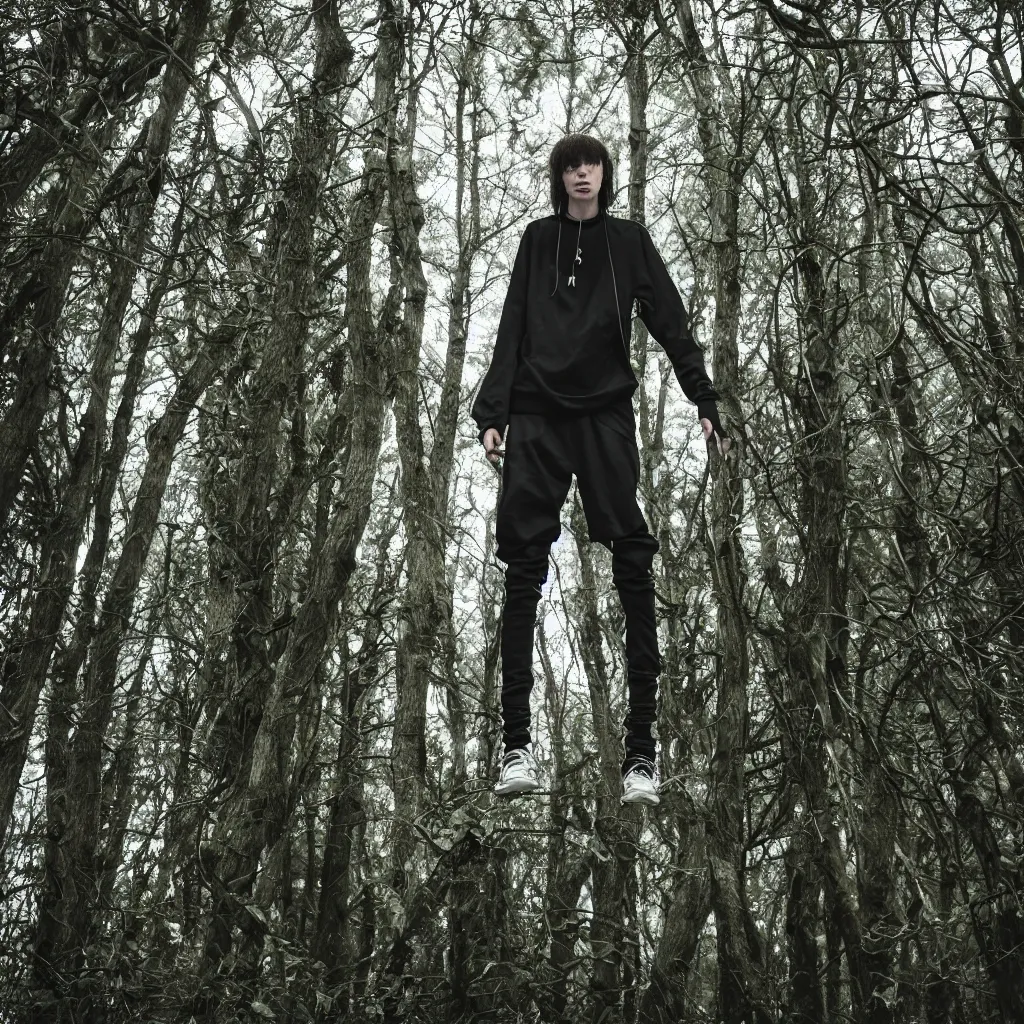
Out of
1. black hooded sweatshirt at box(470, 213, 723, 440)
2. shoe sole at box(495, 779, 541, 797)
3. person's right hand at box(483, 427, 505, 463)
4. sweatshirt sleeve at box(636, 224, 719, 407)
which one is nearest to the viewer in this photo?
shoe sole at box(495, 779, 541, 797)

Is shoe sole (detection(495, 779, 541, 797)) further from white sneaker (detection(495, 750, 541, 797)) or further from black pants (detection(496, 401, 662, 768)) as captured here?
black pants (detection(496, 401, 662, 768))

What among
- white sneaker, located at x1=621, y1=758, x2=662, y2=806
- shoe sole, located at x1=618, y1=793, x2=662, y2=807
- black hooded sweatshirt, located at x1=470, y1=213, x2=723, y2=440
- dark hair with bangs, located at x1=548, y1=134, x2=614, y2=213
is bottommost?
shoe sole, located at x1=618, y1=793, x2=662, y2=807

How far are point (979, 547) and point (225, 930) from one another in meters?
3.63

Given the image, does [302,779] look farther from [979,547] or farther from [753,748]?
[979,547]

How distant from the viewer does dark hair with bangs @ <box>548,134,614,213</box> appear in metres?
3.69

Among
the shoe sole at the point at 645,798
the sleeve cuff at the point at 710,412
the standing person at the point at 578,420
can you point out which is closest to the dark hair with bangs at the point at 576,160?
the standing person at the point at 578,420

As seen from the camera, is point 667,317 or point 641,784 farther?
point 667,317

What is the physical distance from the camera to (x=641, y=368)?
33.2 feet

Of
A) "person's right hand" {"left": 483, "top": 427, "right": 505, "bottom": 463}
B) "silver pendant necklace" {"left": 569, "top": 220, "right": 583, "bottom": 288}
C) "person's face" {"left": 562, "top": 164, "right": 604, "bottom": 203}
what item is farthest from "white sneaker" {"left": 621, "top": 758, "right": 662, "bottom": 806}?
"person's face" {"left": 562, "top": 164, "right": 604, "bottom": 203}

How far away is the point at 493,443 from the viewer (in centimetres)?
347

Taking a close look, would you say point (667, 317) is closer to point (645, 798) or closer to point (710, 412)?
point (710, 412)

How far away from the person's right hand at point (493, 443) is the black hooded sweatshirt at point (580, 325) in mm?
18

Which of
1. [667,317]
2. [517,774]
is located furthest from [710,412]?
[517,774]

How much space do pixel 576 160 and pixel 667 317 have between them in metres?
0.58
